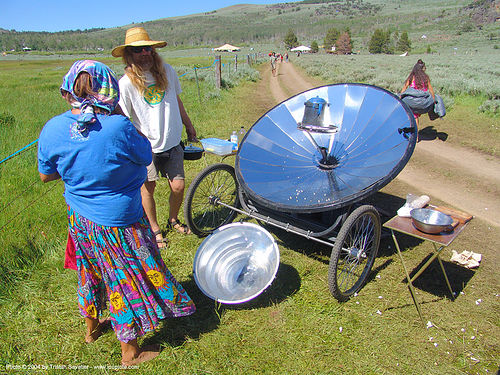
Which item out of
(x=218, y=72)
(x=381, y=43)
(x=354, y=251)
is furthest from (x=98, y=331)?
(x=381, y=43)

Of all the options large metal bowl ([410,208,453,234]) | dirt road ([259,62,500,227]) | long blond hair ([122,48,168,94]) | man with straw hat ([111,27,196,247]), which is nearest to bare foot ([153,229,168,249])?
man with straw hat ([111,27,196,247])

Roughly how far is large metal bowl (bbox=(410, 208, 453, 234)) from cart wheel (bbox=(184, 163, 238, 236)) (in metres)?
2.26

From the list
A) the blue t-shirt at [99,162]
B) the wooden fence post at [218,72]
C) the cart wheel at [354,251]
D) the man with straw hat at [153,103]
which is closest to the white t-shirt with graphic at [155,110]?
the man with straw hat at [153,103]

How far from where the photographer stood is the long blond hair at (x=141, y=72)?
3578 mm

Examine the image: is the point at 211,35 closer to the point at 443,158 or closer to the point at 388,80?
the point at 388,80

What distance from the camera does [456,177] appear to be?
22.3 feet

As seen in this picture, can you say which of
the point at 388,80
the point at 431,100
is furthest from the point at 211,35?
the point at 431,100

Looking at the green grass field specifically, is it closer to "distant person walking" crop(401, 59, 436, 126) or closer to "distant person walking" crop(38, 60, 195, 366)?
"distant person walking" crop(38, 60, 195, 366)

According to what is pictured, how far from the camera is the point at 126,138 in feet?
7.25

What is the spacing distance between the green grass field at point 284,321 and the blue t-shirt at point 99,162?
138cm

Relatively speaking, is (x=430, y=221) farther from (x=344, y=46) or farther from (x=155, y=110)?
(x=344, y=46)

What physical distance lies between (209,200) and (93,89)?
8.50 feet

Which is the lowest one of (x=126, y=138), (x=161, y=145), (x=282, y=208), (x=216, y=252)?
(x=216, y=252)

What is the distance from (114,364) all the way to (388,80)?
18.9 metres
